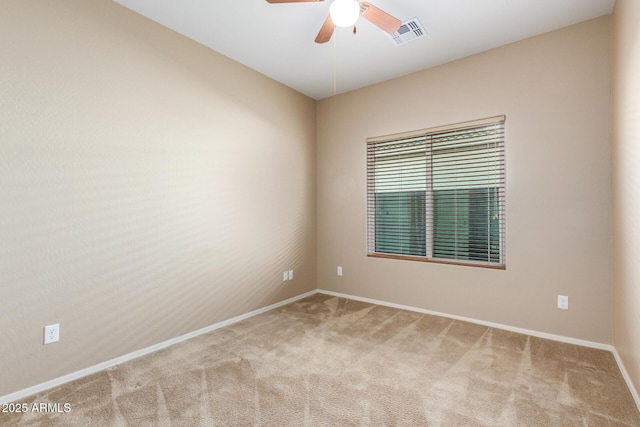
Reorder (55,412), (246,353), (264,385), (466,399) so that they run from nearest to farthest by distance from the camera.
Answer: (55,412) → (466,399) → (264,385) → (246,353)

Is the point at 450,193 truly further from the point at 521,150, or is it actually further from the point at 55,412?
the point at 55,412

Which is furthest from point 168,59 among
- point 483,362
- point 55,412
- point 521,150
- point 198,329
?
point 483,362

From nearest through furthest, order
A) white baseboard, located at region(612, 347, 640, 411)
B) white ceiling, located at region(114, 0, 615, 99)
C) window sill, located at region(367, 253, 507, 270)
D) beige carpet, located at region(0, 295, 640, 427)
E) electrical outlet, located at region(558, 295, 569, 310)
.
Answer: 1. beige carpet, located at region(0, 295, 640, 427)
2. white baseboard, located at region(612, 347, 640, 411)
3. white ceiling, located at region(114, 0, 615, 99)
4. electrical outlet, located at region(558, 295, 569, 310)
5. window sill, located at region(367, 253, 507, 270)

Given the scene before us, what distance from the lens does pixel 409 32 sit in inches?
108

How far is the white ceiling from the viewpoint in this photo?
95.4 inches

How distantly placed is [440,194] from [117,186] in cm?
310

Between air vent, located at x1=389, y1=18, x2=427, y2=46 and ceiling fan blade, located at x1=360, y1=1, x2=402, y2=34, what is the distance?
530mm

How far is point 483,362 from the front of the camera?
2.36m

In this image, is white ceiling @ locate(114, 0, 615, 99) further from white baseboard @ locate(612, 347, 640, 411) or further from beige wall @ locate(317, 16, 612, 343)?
white baseboard @ locate(612, 347, 640, 411)

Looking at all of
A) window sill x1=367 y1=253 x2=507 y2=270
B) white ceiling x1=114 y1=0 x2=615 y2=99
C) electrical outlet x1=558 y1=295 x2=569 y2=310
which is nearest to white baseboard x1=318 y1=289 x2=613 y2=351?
electrical outlet x1=558 y1=295 x2=569 y2=310

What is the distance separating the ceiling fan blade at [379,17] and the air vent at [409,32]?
1.74 ft

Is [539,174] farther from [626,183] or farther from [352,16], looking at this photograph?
[352,16]

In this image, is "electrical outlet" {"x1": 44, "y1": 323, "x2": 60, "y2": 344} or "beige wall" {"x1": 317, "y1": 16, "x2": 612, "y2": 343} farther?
"beige wall" {"x1": 317, "y1": 16, "x2": 612, "y2": 343}

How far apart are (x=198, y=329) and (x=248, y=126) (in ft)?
7.11
